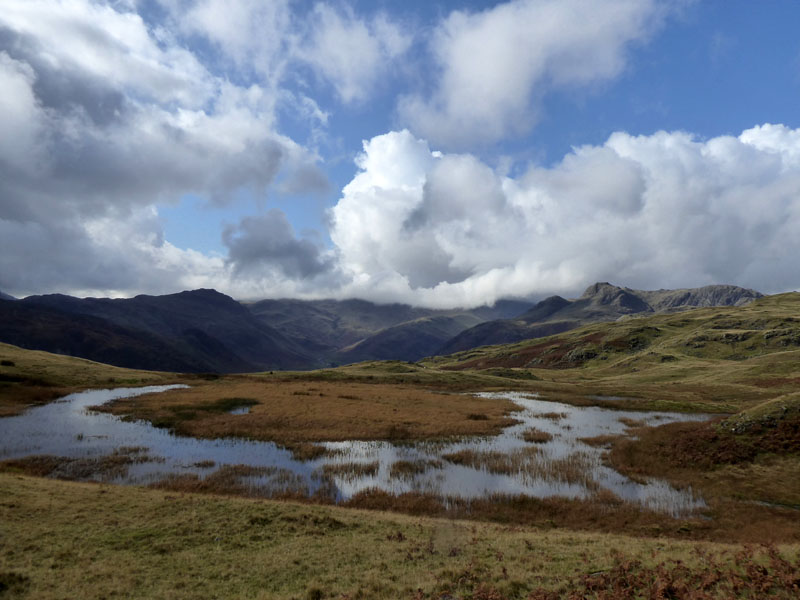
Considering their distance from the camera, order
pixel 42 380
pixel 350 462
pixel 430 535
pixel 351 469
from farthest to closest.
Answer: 1. pixel 42 380
2. pixel 350 462
3. pixel 351 469
4. pixel 430 535

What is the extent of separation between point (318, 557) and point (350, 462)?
804 inches

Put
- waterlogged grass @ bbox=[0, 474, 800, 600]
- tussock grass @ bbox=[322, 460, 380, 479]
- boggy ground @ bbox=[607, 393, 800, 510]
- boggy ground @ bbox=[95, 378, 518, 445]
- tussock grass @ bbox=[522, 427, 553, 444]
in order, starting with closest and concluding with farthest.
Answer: waterlogged grass @ bbox=[0, 474, 800, 600]
boggy ground @ bbox=[607, 393, 800, 510]
tussock grass @ bbox=[322, 460, 380, 479]
tussock grass @ bbox=[522, 427, 553, 444]
boggy ground @ bbox=[95, 378, 518, 445]

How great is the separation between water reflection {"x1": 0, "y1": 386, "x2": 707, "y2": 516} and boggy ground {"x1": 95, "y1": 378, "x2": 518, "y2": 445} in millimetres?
3102

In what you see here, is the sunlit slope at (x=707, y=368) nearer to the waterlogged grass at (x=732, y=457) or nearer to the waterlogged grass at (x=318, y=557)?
the waterlogged grass at (x=732, y=457)

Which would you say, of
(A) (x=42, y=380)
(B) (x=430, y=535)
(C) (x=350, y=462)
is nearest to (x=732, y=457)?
(B) (x=430, y=535)

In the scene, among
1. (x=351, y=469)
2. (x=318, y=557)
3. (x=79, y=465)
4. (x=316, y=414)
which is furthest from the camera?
(x=316, y=414)

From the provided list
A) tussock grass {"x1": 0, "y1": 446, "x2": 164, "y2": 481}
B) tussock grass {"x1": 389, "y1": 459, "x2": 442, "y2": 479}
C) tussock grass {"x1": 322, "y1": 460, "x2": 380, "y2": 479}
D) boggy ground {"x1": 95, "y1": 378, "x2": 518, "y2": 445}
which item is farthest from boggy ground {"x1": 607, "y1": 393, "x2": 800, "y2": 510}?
tussock grass {"x1": 0, "y1": 446, "x2": 164, "y2": 481}

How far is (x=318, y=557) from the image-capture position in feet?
60.6

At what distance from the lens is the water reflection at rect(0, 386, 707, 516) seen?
31.6 metres

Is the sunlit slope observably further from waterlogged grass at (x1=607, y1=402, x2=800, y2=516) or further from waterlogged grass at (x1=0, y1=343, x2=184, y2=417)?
waterlogged grass at (x1=0, y1=343, x2=184, y2=417)

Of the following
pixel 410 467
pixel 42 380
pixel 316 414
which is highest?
pixel 42 380

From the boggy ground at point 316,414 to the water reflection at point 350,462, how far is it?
122 inches

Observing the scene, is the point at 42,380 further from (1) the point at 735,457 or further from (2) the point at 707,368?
(2) the point at 707,368

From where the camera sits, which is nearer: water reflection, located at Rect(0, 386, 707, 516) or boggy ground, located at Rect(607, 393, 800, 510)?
boggy ground, located at Rect(607, 393, 800, 510)
